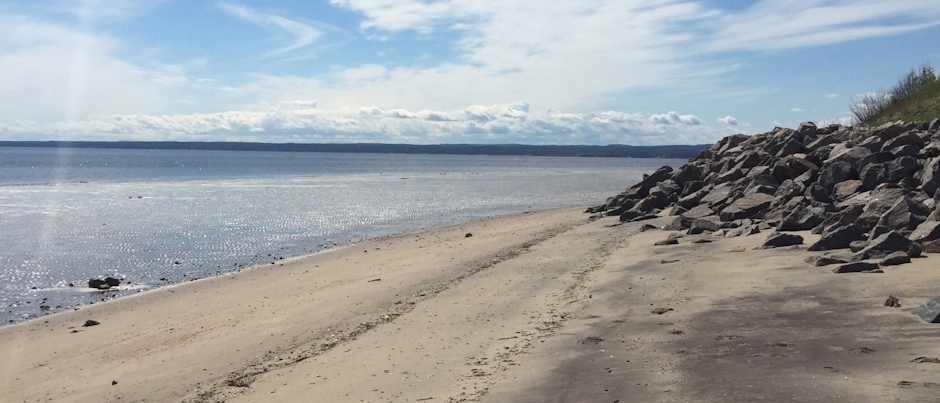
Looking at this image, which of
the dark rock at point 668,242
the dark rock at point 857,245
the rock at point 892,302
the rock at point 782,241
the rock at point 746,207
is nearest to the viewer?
the rock at point 892,302

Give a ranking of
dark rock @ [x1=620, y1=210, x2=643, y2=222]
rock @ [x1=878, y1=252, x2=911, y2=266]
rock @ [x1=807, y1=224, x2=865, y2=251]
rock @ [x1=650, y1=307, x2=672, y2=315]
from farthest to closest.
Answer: dark rock @ [x1=620, y1=210, x2=643, y2=222], rock @ [x1=807, y1=224, x2=865, y2=251], rock @ [x1=878, y1=252, x2=911, y2=266], rock @ [x1=650, y1=307, x2=672, y2=315]

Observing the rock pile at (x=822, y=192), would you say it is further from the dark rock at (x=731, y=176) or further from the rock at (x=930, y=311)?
the rock at (x=930, y=311)

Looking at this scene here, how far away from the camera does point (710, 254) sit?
1400 cm

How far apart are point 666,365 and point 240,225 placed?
24.9 meters

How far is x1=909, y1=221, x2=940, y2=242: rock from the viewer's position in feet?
37.5

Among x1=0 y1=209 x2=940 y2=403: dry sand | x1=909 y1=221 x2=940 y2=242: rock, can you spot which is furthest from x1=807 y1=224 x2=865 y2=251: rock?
x1=909 y1=221 x2=940 y2=242: rock

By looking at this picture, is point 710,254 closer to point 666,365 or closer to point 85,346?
point 666,365

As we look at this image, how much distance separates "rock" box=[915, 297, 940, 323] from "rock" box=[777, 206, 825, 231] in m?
7.23

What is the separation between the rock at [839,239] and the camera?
41.3 ft

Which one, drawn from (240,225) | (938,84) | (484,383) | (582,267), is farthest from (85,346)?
(938,84)

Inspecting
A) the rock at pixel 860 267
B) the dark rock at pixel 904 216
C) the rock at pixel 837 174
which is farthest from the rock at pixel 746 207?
the rock at pixel 860 267

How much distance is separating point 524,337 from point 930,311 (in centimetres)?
410

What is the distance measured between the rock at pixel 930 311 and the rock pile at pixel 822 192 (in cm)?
290

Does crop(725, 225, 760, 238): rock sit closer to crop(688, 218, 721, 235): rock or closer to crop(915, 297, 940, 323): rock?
crop(688, 218, 721, 235): rock
